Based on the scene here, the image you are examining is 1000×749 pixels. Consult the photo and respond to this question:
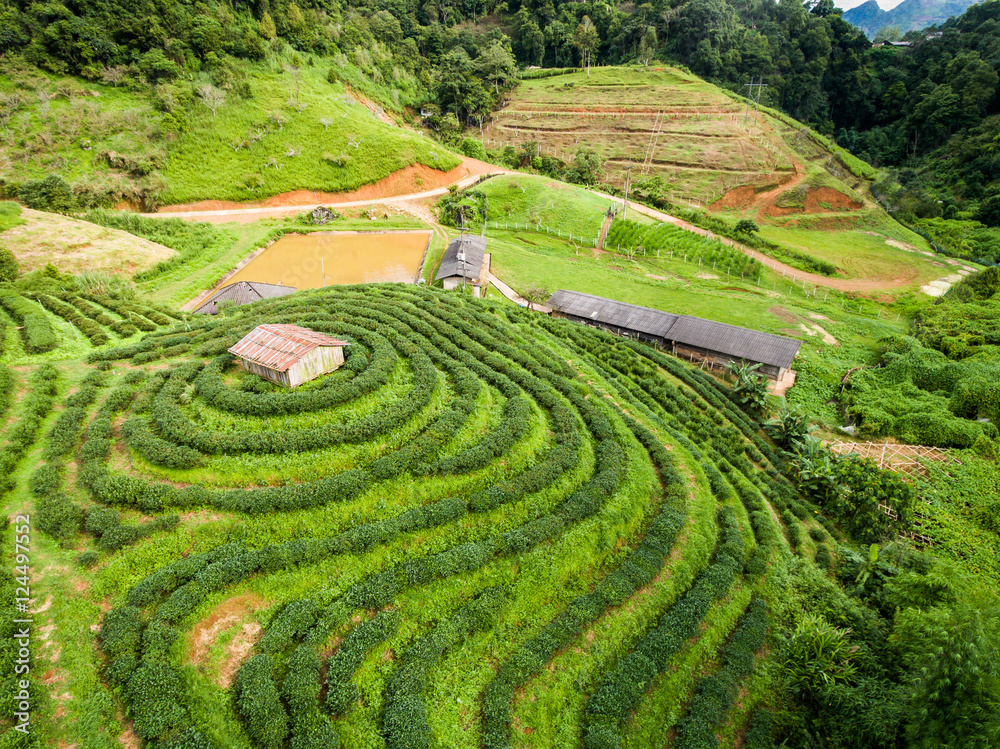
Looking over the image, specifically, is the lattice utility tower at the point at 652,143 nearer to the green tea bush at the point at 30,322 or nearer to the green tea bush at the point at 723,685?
the green tea bush at the point at 723,685

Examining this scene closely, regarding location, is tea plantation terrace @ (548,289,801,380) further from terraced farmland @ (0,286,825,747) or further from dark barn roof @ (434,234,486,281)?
terraced farmland @ (0,286,825,747)

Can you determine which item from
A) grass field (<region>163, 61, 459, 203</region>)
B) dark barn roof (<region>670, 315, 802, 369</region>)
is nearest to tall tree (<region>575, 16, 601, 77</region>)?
grass field (<region>163, 61, 459, 203</region>)

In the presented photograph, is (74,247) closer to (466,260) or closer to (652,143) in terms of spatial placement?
(466,260)

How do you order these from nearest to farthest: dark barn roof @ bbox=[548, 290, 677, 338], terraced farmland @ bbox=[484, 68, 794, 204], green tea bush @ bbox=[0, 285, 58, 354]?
1. green tea bush @ bbox=[0, 285, 58, 354]
2. dark barn roof @ bbox=[548, 290, 677, 338]
3. terraced farmland @ bbox=[484, 68, 794, 204]

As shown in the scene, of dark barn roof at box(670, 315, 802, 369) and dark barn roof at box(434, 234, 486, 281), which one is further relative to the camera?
dark barn roof at box(434, 234, 486, 281)

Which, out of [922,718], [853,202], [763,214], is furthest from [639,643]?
[853,202]

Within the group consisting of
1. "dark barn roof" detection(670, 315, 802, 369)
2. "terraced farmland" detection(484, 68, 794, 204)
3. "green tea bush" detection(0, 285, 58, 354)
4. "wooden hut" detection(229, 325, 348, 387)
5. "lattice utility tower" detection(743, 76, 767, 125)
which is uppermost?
"lattice utility tower" detection(743, 76, 767, 125)
